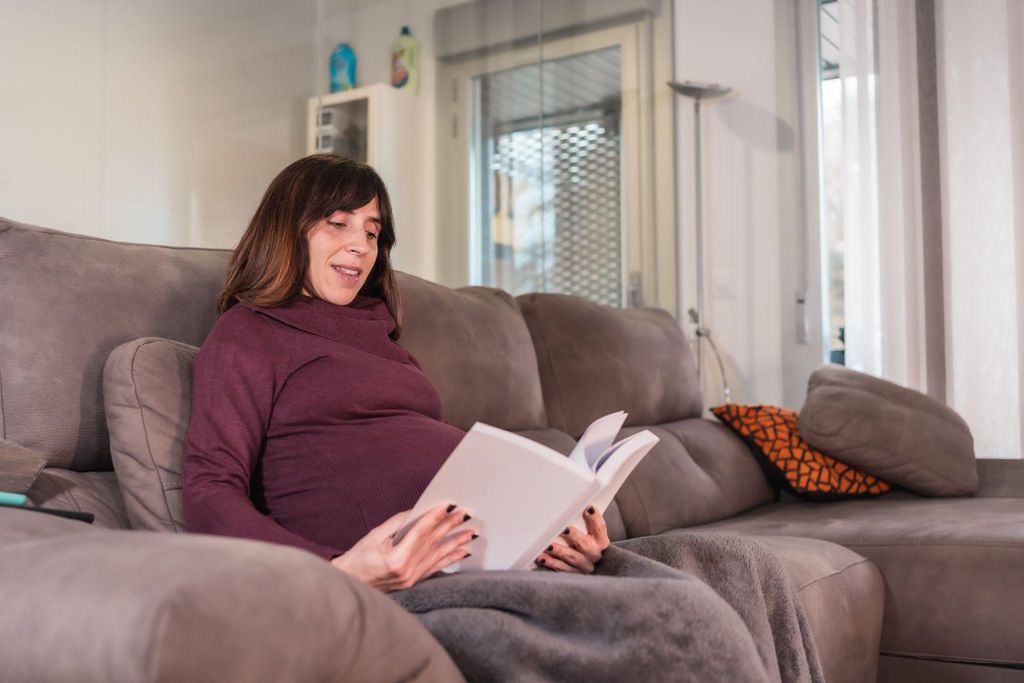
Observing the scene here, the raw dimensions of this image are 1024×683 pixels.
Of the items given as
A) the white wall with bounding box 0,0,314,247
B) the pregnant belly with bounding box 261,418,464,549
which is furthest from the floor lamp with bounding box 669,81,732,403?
the pregnant belly with bounding box 261,418,464,549

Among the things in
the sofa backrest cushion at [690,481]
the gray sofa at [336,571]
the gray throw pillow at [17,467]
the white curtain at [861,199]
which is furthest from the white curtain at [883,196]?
the gray throw pillow at [17,467]

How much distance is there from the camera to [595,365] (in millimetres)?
2316

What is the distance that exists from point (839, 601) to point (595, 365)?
911mm

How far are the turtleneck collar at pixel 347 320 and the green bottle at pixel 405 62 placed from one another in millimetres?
2186

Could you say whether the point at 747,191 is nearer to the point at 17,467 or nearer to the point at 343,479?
the point at 343,479

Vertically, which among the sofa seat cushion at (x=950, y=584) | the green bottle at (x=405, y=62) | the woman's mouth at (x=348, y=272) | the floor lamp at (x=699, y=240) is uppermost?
the green bottle at (x=405, y=62)

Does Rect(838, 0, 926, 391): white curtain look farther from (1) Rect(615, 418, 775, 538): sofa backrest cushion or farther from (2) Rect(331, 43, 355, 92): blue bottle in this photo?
(2) Rect(331, 43, 355, 92): blue bottle

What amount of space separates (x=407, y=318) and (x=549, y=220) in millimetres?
1978

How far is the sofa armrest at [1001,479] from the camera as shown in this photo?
2.43m

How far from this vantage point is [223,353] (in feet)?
3.97

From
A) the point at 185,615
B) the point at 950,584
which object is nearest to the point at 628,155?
the point at 950,584

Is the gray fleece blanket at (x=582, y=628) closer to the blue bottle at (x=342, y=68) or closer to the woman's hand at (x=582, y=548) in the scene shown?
the woman's hand at (x=582, y=548)

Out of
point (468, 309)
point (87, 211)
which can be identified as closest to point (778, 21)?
point (468, 309)

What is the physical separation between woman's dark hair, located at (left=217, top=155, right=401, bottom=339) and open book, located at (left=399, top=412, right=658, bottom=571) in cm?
49
